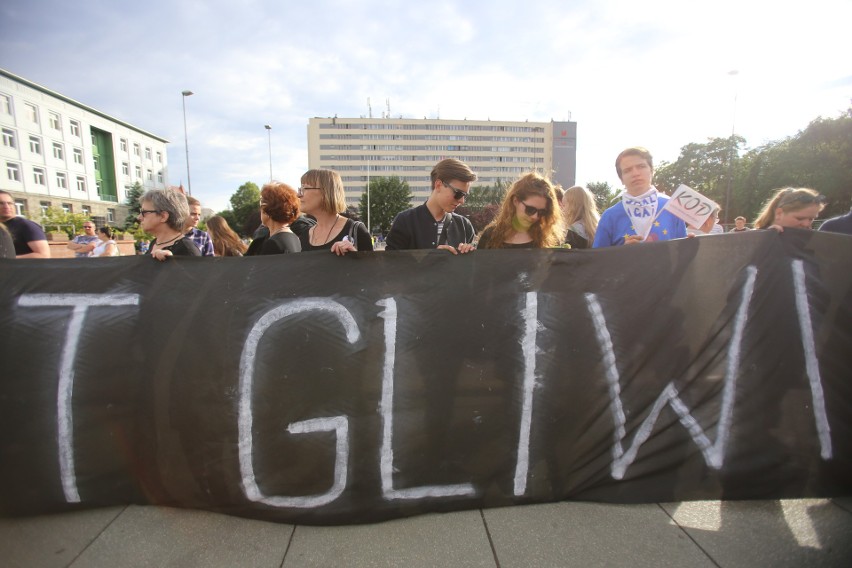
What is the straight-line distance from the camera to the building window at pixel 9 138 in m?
36.5

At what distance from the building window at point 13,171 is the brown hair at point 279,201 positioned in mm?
48926

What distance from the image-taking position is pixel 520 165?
10500 centimetres

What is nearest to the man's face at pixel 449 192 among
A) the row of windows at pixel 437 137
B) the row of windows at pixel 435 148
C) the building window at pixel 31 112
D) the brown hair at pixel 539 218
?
the brown hair at pixel 539 218

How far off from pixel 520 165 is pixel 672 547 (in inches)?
4317

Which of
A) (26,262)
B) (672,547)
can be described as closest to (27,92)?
(26,262)

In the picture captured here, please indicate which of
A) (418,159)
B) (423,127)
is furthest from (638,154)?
(423,127)

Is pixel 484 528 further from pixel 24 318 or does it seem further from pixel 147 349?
pixel 24 318

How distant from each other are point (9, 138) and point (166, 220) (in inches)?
1964

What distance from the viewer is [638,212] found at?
2855 millimetres

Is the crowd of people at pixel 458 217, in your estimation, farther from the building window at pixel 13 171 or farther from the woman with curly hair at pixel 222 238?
the building window at pixel 13 171

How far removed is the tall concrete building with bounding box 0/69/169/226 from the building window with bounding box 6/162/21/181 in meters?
0.08

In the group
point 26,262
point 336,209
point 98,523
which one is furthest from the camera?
point 336,209

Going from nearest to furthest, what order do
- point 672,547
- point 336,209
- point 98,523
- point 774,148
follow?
1. point 672,547
2. point 98,523
3. point 336,209
4. point 774,148

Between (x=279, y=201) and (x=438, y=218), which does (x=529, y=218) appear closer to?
(x=438, y=218)
